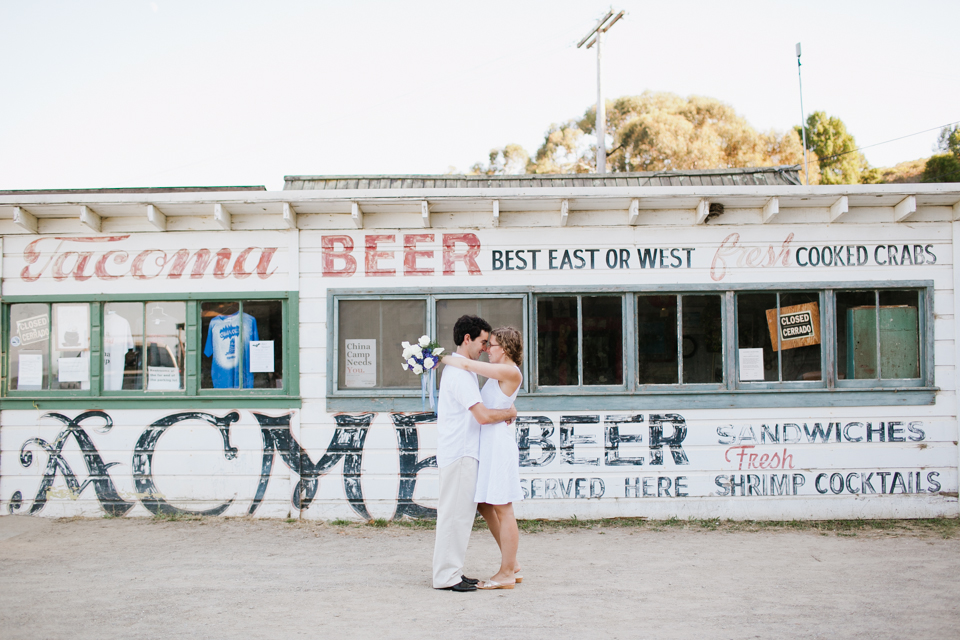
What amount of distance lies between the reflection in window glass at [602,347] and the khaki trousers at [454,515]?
8.14 feet

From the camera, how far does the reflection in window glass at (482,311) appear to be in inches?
261

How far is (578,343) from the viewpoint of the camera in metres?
6.61

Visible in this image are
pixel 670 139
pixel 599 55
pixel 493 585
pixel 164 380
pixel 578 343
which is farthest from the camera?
pixel 670 139

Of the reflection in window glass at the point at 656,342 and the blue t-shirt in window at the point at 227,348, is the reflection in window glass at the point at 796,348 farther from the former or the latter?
the blue t-shirt in window at the point at 227,348

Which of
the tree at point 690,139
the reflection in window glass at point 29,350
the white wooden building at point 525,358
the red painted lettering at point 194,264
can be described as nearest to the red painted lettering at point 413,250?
the white wooden building at point 525,358

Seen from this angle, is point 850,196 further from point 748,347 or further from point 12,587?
point 12,587

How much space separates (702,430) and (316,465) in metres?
3.80

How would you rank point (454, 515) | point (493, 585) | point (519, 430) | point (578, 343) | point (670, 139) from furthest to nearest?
point (670, 139)
point (578, 343)
point (519, 430)
point (493, 585)
point (454, 515)

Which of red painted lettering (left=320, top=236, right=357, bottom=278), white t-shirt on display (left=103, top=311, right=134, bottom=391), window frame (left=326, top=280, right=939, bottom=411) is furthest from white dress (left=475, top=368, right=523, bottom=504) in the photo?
white t-shirt on display (left=103, top=311, right=134, bottom=391)

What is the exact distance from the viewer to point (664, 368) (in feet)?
21.7

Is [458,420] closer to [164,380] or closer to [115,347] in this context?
[164,380]

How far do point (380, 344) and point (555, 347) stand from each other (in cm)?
174

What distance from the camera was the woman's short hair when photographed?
→ 4.55 m

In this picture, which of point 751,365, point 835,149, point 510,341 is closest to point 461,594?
point 510,341
